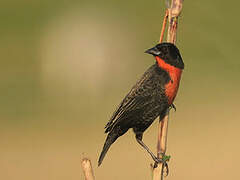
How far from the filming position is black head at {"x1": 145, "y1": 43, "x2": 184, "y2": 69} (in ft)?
11.6

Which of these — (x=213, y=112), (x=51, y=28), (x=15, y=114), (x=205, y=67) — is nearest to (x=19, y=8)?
(x=51, y=28)

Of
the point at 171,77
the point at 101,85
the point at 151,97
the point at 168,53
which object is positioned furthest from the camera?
the point at 101,85

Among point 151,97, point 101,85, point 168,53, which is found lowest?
point 151,97

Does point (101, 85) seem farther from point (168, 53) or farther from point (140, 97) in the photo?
point (168, 53)

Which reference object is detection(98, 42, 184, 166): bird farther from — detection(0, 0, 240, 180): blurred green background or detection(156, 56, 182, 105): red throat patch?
detection(0, 0, 240, 180): blurred green background

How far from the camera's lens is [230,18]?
423 inches

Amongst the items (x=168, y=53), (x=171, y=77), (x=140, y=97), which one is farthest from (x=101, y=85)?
(x=168, y=53)

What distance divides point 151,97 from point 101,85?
6431 millimetres

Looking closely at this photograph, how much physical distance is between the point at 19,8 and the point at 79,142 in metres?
3.85

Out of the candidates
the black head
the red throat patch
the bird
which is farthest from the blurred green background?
the black head

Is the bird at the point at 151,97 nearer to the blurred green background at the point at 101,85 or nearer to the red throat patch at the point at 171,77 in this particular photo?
the red throat patch at the point at 171,77

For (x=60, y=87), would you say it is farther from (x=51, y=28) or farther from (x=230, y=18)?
(x=230, y=18)

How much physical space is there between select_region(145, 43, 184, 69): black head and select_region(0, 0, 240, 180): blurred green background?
360cm

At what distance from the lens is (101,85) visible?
1024 cm
